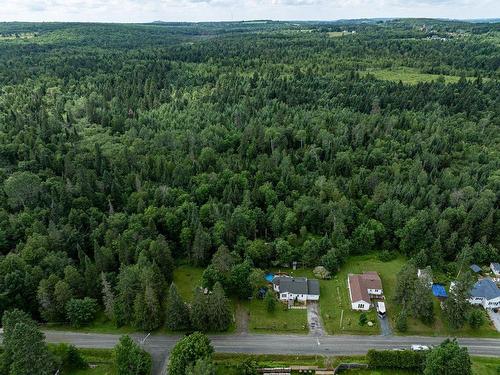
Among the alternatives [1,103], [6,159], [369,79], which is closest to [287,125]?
[369,79]

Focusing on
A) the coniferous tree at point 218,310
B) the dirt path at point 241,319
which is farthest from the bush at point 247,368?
the dirt path at point 241,319

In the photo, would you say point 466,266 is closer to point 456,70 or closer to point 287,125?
point 287,125

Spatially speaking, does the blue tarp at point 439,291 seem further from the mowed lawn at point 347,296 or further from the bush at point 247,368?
the bush at point 247,368

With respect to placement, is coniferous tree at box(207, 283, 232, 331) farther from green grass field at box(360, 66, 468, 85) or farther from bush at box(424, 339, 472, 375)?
green grass field at box(360, 66, 468, 85)

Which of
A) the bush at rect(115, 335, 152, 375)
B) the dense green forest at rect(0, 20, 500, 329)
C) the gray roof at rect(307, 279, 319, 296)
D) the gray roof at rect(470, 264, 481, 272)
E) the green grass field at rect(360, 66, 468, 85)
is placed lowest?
the gray roof at rect(470, 264, 481, 272)

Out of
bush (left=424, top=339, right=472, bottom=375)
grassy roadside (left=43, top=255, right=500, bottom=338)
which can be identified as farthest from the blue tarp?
bush (left=424, top=339, right=472, bottom=375)

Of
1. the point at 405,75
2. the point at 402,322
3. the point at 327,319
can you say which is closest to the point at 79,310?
A: the point at 327,319

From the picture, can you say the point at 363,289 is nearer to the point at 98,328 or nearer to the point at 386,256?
the point at 386,256

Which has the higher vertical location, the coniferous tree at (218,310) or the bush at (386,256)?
the coniferous tree at (218,310)
